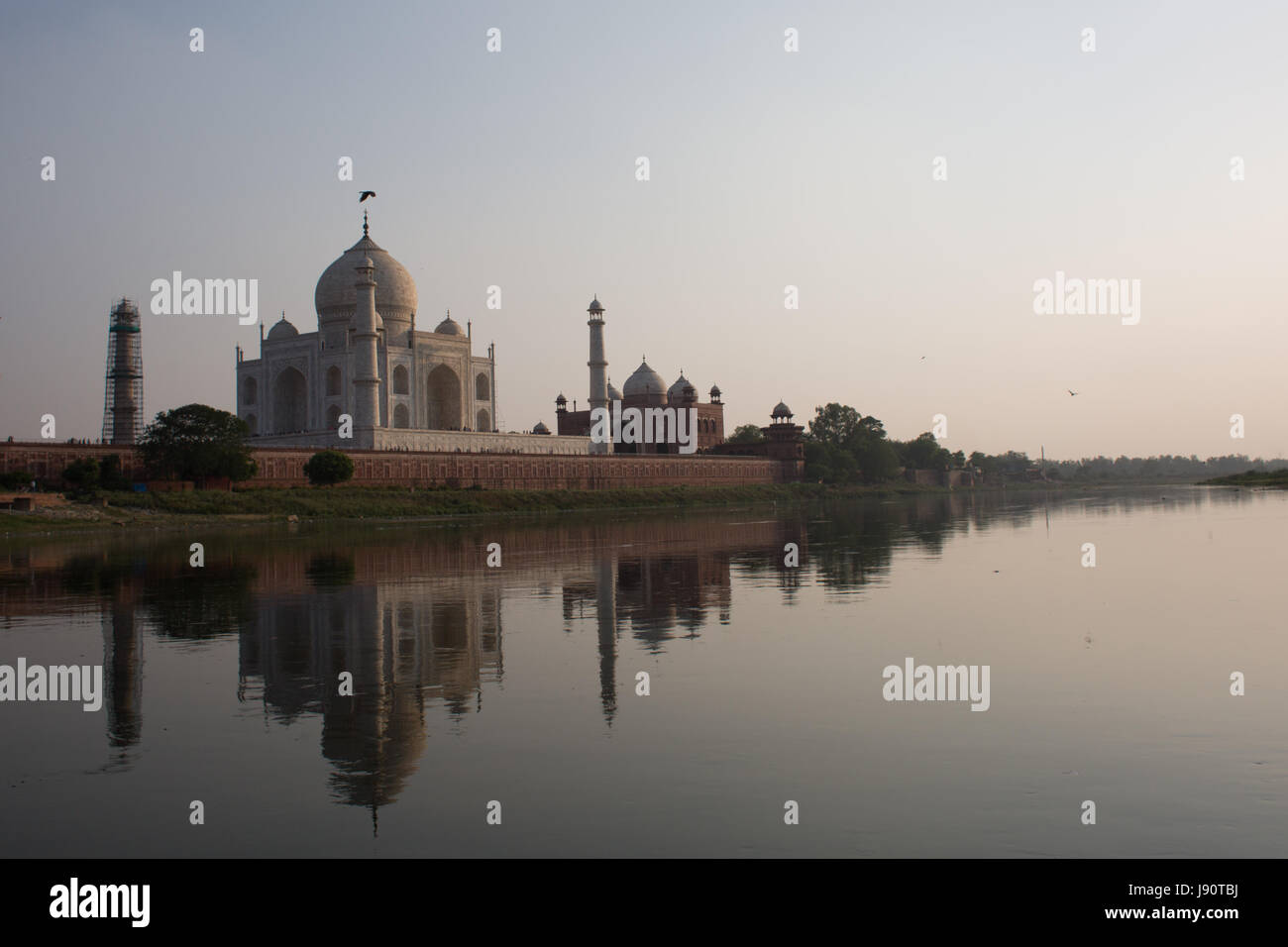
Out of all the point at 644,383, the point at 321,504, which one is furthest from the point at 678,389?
the point at 321,504

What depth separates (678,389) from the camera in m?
91.6

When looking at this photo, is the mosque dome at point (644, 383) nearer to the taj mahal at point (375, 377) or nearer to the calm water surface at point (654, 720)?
the taj mahal at point (375, 377)

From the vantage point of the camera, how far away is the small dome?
6603 centimetres

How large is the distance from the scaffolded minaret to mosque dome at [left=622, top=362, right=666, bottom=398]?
3494 cm

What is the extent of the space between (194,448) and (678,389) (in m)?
51.6

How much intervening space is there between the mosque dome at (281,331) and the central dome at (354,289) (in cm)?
214

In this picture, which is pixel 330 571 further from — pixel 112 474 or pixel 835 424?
pixel 835 424

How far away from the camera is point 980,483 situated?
122562 mm

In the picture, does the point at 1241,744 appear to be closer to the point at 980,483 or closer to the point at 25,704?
the point at 25,704

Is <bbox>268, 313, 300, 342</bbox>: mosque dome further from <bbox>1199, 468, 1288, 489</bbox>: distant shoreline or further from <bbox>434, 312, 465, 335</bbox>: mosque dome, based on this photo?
<bbox>1199, 468, 1288, 489</bbox>: distant shoreline

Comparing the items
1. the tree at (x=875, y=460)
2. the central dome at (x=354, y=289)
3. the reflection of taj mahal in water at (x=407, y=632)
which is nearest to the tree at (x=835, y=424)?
the tree at (x=875, y=460)

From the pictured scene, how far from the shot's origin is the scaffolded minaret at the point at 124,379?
69.9 m
